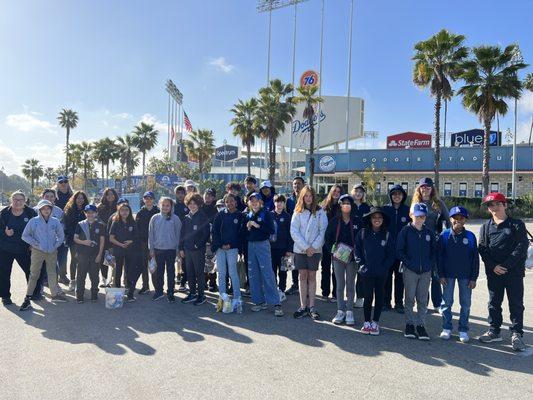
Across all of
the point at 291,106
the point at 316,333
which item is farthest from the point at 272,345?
the point at 291,106

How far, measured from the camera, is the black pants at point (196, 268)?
6.73 m

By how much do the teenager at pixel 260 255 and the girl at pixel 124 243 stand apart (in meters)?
2.10

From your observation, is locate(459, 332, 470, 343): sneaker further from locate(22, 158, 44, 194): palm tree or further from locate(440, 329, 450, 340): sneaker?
locate(22, 158, 44, 194): palm tree

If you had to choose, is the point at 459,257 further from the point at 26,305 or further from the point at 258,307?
the point at 26,305

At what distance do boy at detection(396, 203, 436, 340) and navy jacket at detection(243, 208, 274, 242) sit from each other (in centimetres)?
194

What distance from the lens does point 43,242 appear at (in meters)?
6.59

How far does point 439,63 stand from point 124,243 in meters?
24.6

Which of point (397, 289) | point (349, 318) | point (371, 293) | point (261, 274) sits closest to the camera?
point (371, 293)

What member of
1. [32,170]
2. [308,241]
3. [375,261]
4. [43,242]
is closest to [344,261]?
[375,261]

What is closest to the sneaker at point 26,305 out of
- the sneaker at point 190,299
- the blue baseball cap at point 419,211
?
the sneaker at point 190,299

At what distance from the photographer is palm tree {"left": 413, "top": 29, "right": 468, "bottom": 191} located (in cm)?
2512

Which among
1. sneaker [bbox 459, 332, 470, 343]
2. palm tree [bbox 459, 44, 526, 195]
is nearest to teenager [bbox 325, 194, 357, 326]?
sneaker [bbox 459, 332, 470, 343]

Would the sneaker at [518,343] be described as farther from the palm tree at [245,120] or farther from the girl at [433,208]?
the palm tree at [245,120]

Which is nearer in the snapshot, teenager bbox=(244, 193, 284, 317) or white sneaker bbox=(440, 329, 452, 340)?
white sneaker bbox=(440, 329, 452, 340)
